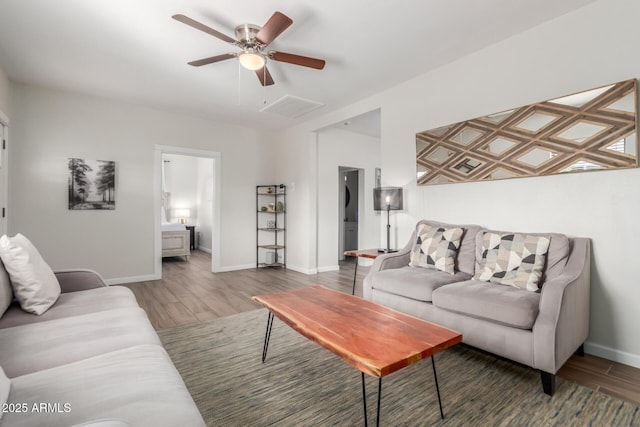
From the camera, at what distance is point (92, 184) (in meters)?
4.35

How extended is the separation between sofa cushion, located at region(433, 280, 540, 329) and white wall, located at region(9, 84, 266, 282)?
4.27 metres

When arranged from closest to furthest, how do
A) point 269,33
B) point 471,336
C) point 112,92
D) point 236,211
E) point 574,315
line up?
point 574,315 < point 471,336 < point 269,33 < point 112,92 < point 236,211

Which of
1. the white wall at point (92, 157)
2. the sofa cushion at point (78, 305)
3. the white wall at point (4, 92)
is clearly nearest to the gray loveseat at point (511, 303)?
the sofa cushion at point (78, 305)

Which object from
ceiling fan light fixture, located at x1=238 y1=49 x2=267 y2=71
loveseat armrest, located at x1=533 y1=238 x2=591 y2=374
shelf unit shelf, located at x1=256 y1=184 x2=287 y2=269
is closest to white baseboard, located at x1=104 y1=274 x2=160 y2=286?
shelf unit shelf, located at x1=256 y1=184 x2=287 y2=269

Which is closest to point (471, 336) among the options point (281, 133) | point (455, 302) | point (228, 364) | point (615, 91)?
point (455, 302)

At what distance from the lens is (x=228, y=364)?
7.09ft

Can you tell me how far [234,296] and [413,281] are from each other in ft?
7.75

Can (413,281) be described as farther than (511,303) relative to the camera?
Yes

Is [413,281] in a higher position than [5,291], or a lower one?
lower

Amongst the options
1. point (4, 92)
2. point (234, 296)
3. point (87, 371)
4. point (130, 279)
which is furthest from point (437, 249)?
point (4, 92)

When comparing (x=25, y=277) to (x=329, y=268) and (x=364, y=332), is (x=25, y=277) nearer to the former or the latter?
(x=364, y=332)

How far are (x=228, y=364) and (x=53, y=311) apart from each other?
112 centimetres

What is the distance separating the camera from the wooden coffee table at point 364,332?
133 cm

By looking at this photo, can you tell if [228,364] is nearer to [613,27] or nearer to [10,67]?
[613,27]
